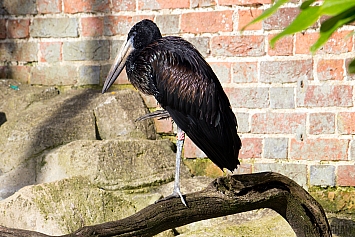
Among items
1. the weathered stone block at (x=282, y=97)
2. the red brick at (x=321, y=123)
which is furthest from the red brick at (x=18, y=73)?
the red brick at (x=321, y=123)

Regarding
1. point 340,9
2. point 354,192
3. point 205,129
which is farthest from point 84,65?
point 340,9

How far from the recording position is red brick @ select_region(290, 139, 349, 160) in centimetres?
310

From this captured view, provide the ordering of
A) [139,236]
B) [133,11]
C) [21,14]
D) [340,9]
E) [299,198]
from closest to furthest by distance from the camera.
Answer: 1. [340,9]
2. [139,236]
3. [299,198]
4. [133,11]
5. [21,14]

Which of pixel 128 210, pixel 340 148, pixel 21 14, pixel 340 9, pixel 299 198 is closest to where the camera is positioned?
pixel 340 9

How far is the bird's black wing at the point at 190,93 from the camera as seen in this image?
229 centimetres

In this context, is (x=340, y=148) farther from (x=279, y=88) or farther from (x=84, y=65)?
(x=84, y=65)

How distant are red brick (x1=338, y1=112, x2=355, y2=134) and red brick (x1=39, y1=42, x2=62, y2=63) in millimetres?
1731

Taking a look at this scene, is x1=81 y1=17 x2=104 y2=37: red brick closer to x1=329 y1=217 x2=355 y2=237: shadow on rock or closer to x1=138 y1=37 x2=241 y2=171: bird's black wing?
x1=138 y1=37 x2=241 y2=171: bird's black wing

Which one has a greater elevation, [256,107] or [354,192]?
[256,107]

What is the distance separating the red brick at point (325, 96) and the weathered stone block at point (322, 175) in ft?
1.11

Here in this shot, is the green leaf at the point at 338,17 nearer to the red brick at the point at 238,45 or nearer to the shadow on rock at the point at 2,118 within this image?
the red brick at the point at 238,45

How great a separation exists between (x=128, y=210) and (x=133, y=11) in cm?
122

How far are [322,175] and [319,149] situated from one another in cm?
14

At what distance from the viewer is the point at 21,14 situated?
3.68m
